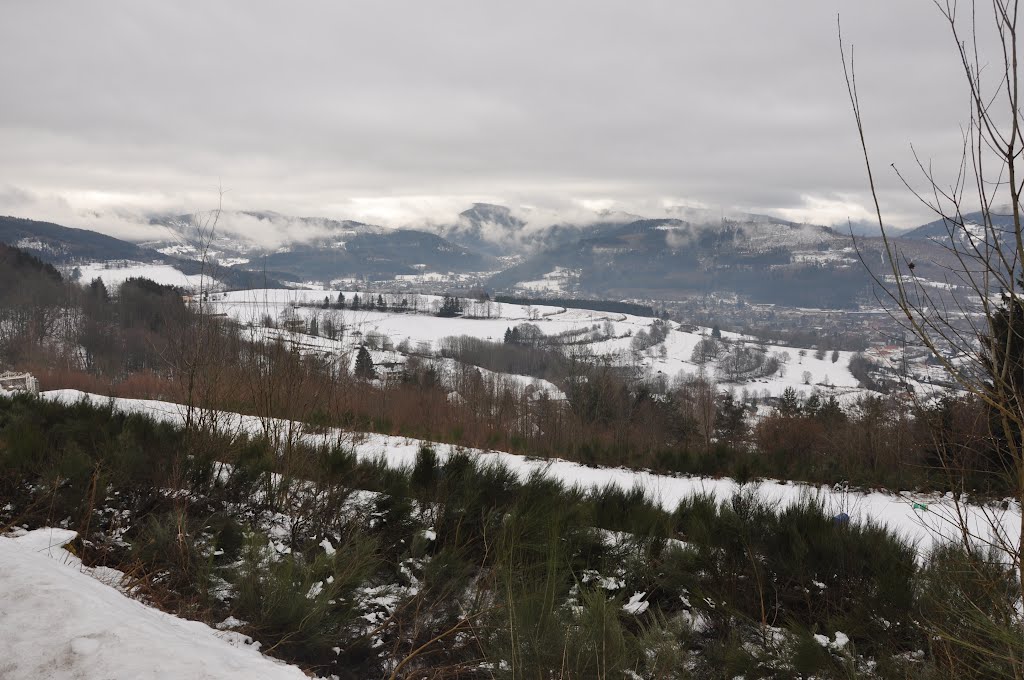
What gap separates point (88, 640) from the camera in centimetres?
224

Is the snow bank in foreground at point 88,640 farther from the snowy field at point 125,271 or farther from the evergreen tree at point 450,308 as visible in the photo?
the snowy field at point 125,271

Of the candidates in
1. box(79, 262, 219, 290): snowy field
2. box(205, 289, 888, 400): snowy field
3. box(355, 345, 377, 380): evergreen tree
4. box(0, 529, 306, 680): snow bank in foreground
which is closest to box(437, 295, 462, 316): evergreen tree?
box(205, 289, 888, 400): snowy field

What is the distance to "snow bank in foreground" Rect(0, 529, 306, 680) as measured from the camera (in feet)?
6.97

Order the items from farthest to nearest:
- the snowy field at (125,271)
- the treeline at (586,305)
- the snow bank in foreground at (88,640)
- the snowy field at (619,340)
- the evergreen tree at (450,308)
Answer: the treeline at (586,305)
the snowy field at (125,271)
the evergreen tree at (450,308)
the snowy field at (619,340)
the snow bank in foreground at (88,640)

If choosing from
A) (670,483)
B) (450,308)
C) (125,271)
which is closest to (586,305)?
(450,308)

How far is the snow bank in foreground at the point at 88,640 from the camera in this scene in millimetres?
2125

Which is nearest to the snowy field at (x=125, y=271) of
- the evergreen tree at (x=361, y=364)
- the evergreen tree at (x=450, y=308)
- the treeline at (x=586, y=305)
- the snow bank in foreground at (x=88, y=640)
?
the evergreen tree at (x=450, y=308)

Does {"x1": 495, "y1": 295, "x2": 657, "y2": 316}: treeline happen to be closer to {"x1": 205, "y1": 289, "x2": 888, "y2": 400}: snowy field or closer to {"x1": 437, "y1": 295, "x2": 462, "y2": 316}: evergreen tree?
{"x1": 205, "y1": 289, "x2": 888, "y2": 400}: snowy field

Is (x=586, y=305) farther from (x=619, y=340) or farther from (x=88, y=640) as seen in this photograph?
(x=88, y=640)

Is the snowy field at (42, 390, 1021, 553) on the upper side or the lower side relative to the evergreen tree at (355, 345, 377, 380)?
lower

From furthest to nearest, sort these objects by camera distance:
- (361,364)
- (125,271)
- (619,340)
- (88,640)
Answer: (125,271), (619,340), (361,364), (88,640)

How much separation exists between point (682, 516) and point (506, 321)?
95662mm

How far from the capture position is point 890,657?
3357 millimetres

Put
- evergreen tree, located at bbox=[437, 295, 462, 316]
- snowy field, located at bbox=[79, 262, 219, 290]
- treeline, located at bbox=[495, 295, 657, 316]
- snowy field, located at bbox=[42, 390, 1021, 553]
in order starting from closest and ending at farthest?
snowy field, located at bbox=[42, 390, 1021, 553]
evergreen tree, located at bbox=[437, 295, 462, 316]
snowy field, located at bbox=[79, 262, 219, 290]
treeline, located at bbox=[495, 295, 657, 316]
